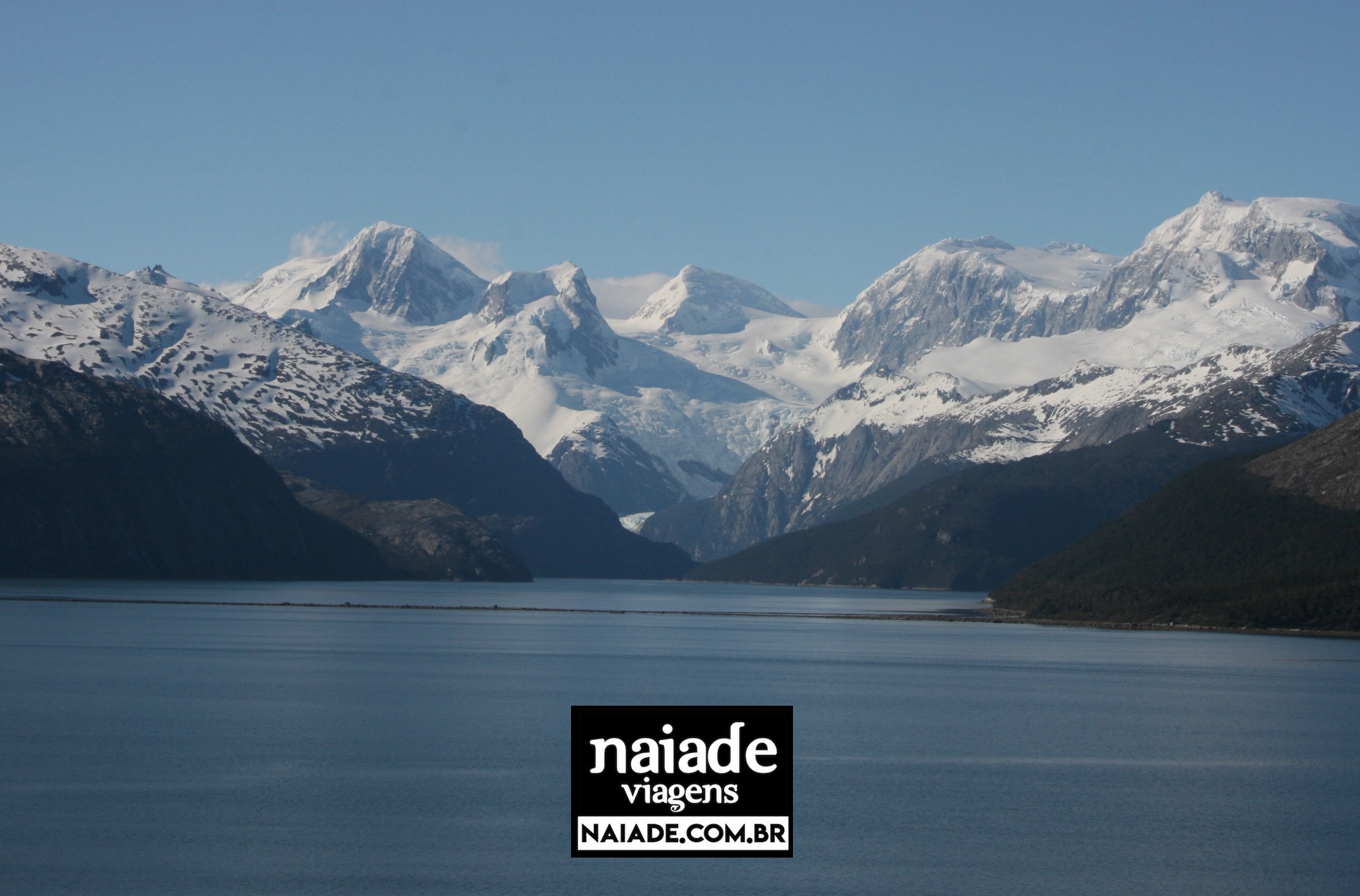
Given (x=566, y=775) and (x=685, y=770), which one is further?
(x=566, y=775)

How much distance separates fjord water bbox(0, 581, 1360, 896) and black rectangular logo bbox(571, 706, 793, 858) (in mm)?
Answer: 6719

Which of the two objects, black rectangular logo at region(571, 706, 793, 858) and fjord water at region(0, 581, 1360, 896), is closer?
black rectangular logo at region(571, 706, 793, 858)

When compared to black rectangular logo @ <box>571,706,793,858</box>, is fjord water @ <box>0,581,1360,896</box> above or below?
below

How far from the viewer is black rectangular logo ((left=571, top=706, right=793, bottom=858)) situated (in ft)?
167

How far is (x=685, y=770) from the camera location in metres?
50.8

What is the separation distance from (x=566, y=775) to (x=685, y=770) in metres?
30.8

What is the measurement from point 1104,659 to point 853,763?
84.6m

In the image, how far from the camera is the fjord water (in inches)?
2361

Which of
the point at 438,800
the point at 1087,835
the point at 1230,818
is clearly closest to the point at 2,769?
the point at 438,800

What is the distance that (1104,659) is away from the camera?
162750 mm

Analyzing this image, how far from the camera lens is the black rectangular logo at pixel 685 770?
167 feet

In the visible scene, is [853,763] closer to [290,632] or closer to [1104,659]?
[1104,659]

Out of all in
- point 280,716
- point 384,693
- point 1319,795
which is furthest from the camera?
point 384,693

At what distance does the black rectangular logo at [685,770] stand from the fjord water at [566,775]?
6.72 metres
